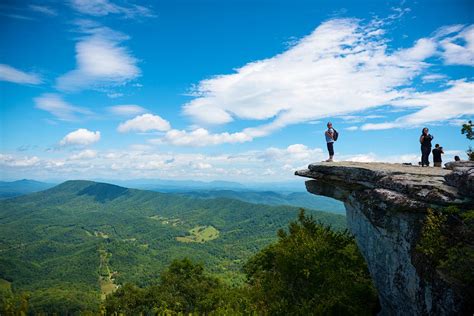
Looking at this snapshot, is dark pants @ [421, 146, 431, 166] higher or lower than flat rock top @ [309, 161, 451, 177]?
higher

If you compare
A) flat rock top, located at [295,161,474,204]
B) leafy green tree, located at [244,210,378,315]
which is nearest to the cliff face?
flat rock top, located at [295,161,474,204]

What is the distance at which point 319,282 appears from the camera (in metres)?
20.0

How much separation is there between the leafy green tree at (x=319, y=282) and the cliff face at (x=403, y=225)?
1.80m

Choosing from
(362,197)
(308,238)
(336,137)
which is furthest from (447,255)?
(336,137)

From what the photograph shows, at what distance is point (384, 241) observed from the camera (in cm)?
1517

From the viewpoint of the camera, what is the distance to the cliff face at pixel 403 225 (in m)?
11.5

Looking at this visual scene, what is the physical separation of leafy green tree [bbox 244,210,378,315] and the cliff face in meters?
1.80

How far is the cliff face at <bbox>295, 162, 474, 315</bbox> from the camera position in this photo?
37.7ft

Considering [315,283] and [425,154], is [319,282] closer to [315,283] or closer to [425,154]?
[315,283]

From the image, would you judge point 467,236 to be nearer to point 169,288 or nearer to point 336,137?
point 336,137

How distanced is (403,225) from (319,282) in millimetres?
8568

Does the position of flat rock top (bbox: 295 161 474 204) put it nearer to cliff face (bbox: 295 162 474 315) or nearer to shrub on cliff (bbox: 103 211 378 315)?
cliff face (bbox: 295 162 474 315)

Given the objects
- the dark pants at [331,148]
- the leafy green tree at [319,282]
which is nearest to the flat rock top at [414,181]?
the dark pants at [331,148]

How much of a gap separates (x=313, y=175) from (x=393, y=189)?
793 cm
